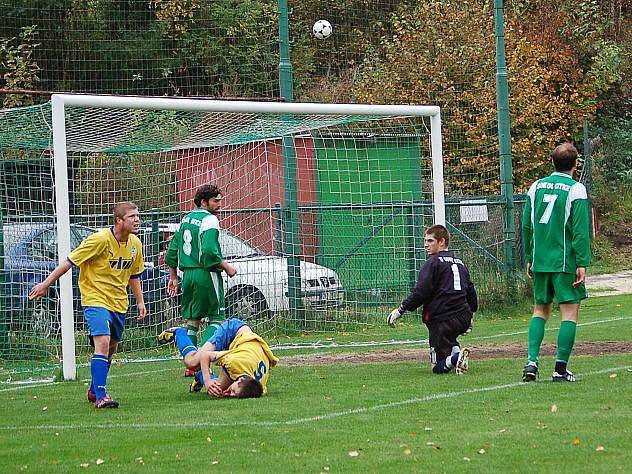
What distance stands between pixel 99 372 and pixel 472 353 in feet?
15.2

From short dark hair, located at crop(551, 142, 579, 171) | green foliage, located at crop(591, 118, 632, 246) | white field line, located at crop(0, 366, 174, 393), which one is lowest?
white field line, located at crop(0, 366, 174, 393)

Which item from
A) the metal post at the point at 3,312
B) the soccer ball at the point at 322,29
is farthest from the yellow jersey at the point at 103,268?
the soccer ball at the point at 322,29

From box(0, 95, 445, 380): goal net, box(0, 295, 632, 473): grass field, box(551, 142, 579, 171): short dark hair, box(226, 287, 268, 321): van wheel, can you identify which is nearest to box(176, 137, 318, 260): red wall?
box(0, 95, 445, 380): goal net

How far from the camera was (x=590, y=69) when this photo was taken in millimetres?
31688

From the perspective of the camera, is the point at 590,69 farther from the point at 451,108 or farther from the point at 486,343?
the point at 486,343

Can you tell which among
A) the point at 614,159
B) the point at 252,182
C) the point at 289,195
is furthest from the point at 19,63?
the point at 614,159

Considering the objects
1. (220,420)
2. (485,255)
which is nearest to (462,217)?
(485,255)

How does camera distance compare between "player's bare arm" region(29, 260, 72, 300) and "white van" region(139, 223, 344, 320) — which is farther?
"white van" region(139, 223, 344, 320)

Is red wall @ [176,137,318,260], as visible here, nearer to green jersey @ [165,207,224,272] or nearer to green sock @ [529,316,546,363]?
green jersey @ [165,207,224,272]

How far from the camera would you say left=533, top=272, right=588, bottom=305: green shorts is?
9820 millimetres

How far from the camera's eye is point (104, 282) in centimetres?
1002

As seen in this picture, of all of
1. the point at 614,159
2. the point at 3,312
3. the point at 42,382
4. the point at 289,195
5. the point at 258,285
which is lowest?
the point at 42,382

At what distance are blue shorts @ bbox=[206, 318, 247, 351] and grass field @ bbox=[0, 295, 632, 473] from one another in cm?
48

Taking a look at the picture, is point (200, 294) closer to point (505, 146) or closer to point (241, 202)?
point (241, 202)
